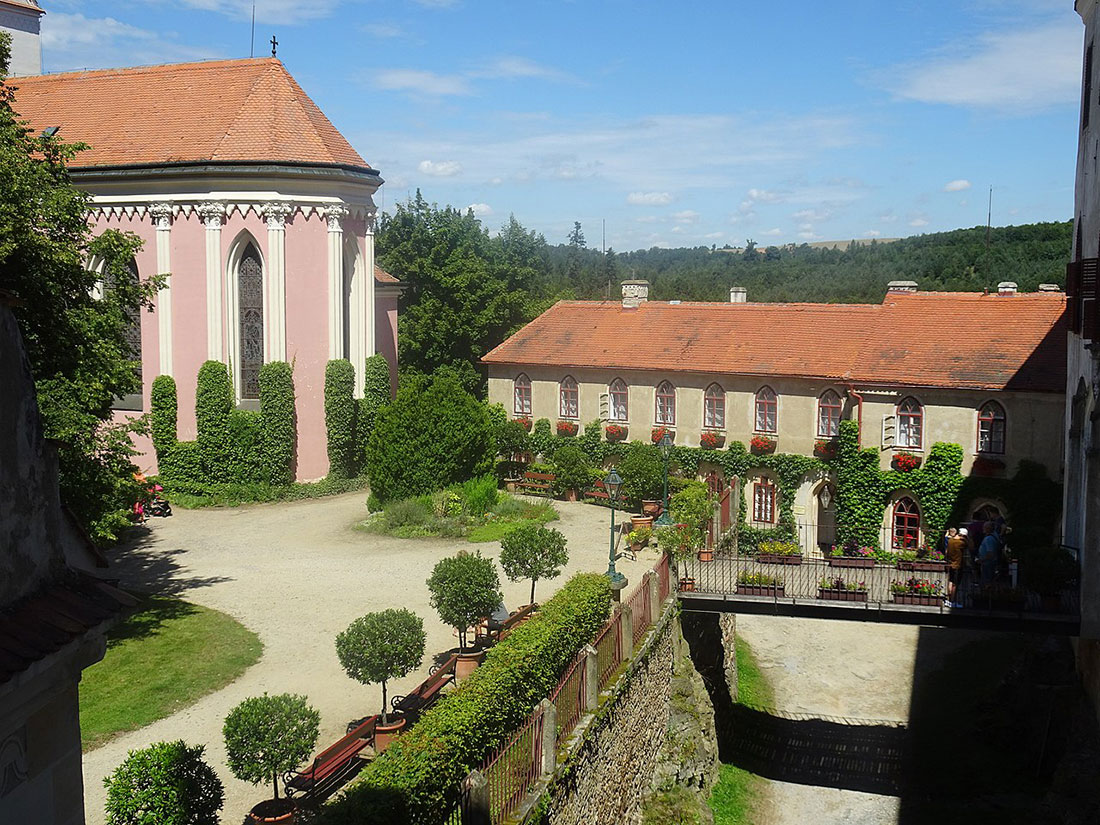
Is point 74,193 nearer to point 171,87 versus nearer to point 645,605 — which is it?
point 645,605

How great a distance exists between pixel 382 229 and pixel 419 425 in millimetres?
24835

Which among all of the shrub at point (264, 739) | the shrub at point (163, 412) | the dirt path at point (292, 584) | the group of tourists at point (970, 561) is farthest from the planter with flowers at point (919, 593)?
the shrub at point (163, 412)

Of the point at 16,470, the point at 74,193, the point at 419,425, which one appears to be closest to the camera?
the point at 16,470

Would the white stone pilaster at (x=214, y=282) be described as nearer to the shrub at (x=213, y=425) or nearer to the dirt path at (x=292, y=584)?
the shrub at (x=213, y=425)

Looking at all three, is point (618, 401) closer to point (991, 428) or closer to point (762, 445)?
point (762, 445)

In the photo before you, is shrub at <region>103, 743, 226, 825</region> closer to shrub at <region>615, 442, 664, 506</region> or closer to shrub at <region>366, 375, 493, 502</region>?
shrub at <region>366, 375, 493, 502</region>

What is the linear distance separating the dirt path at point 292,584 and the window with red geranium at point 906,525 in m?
8.02

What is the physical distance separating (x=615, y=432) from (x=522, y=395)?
157 inches

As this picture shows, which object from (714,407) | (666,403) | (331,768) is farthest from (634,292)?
(331,768)

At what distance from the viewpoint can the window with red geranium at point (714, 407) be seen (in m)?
33.0

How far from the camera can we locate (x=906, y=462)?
94.8 feet

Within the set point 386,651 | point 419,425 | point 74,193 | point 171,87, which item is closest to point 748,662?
point 419,425

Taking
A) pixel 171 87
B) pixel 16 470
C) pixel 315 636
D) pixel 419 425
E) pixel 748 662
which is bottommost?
pixel 748 662

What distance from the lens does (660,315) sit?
36.5 m
